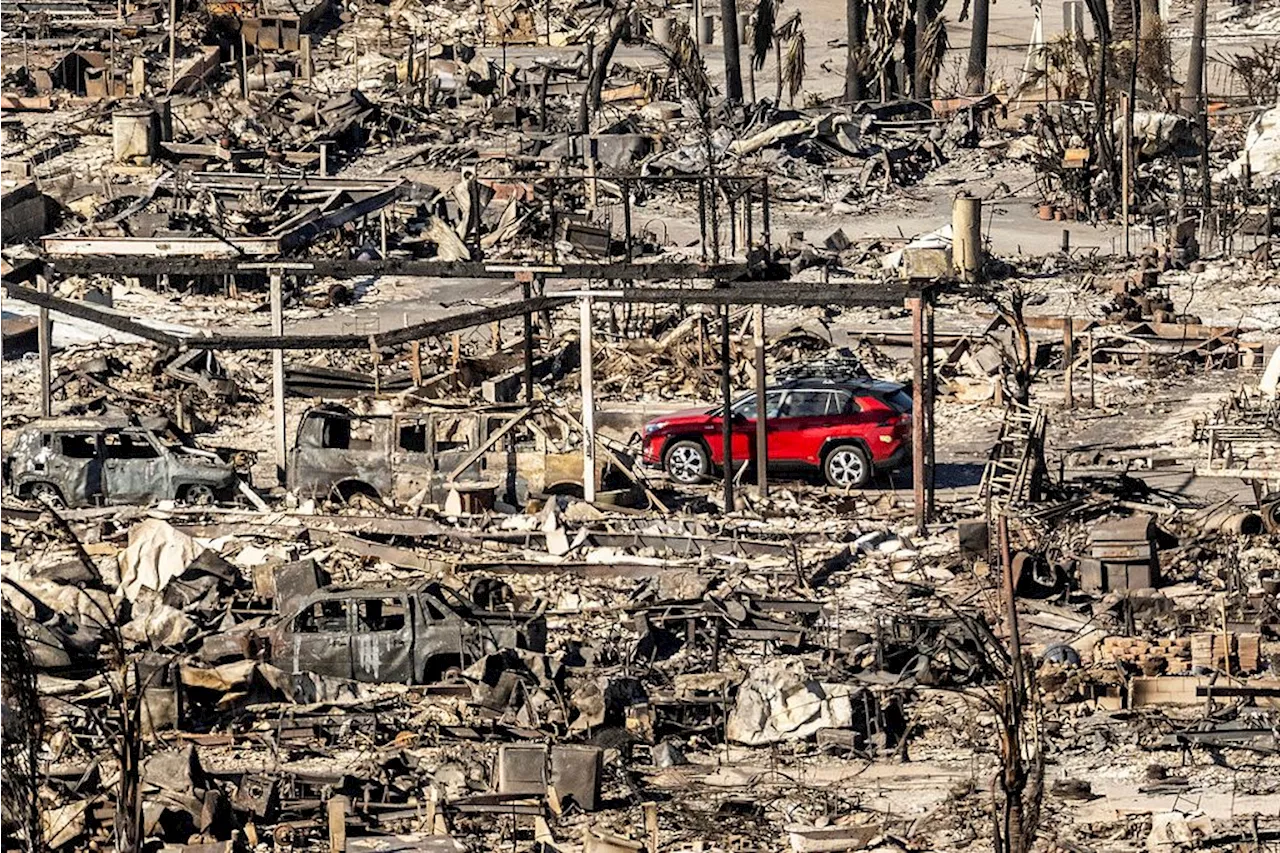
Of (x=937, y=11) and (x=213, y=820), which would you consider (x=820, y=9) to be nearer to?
(x=937, y=11)

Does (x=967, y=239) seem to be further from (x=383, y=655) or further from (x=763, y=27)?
(x=383, y=655)

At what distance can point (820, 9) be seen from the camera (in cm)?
7275

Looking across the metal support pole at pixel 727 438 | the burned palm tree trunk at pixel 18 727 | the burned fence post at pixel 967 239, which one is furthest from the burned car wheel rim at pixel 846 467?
the burned palm tree trunk at pixel 18 727

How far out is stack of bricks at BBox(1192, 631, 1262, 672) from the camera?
2567 centimetres

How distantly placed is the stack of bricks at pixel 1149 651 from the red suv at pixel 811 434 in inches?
290

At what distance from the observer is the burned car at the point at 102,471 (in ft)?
107

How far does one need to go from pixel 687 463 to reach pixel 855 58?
28.1m

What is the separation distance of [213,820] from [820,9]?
53.2 m

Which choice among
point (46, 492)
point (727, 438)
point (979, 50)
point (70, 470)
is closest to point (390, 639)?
point (727, 438)

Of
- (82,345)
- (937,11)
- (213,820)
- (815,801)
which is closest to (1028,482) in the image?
(815,801)

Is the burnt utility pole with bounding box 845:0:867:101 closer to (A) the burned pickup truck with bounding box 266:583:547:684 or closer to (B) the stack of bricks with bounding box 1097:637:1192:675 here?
(B) the stack of bricks with bounding box 1097:637:1192:675

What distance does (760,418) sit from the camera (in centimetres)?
3262

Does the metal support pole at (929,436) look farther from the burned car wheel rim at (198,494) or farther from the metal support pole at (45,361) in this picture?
the metal support pole at (45,361)

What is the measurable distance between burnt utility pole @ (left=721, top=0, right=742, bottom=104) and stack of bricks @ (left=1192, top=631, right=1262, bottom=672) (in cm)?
3518
